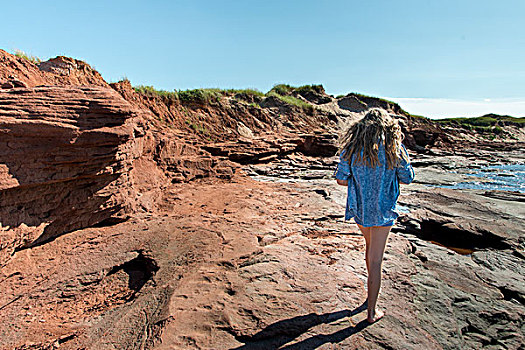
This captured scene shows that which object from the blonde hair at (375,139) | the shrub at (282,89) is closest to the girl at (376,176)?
the blonde hair at (375,139)

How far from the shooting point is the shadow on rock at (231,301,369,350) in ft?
7.82

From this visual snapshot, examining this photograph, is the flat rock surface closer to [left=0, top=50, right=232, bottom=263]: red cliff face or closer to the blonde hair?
[left=0, top=50, right=232, bottom=263]: red cliff face

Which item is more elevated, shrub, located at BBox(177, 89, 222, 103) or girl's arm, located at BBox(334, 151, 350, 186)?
shrub, located at BBox(177, 89, 222, 103)

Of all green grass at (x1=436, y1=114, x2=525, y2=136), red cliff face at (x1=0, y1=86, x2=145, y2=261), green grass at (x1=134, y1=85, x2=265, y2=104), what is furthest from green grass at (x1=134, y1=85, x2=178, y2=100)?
green grass at (x1=436, y1=114, x2=525, y2=136)

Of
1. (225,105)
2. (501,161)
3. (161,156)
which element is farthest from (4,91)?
(501,161)

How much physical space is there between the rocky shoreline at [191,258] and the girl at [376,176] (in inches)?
25.9

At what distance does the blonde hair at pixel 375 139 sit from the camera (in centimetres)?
255

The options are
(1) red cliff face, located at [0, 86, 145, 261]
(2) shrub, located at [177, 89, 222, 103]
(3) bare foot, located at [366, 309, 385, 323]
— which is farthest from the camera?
(2) shrub, located at [177, 89, 222, 103]

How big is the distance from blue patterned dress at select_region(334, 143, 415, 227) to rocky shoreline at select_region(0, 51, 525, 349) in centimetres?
102

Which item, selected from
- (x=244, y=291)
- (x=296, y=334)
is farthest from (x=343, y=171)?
(x=244, y=291)

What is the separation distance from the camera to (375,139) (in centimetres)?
254

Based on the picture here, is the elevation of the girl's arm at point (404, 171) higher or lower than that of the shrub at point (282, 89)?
lower

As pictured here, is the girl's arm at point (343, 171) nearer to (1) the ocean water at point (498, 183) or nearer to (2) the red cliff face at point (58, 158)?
(2) the red cliff face at point (58, 158)

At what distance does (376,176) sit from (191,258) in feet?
8.50
